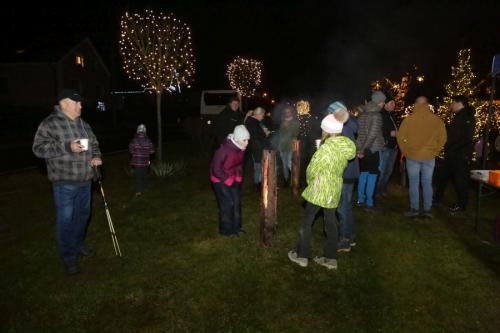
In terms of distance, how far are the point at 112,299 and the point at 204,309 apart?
105cm

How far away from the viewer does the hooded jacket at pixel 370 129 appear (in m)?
6.83

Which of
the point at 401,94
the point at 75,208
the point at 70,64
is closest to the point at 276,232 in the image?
the point at 75,208

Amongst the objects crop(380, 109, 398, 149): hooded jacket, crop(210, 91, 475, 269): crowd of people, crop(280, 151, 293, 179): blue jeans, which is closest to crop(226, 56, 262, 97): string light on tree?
crop(280, 151, 293, 179): blue jeans

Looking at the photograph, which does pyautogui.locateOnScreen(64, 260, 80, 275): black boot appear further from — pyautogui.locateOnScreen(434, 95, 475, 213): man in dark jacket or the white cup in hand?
pyautogui.locateOnScreen(434, 95, 475, 213): man in dark jacket

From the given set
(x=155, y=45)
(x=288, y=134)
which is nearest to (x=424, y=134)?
(x=288, y=134)

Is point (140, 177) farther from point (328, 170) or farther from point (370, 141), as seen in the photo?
point (328, 170)

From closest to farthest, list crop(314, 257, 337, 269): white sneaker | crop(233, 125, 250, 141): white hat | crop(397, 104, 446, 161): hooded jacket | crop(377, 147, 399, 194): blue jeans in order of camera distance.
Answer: crop(314, 257, 337, 269): white sneaker, crop(233, 125, 250, 141): white hat, crop(397, 104, 446, 161): hooded jacket, crop(377, 147, 399, 194): blue jeans

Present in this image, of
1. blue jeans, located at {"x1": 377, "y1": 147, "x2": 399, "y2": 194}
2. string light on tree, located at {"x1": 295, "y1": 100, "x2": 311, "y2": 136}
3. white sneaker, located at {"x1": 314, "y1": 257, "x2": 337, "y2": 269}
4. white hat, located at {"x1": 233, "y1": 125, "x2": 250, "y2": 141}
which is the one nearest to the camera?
white sneaker, located at {"x1": 314, "y1": 257, "x2": 337, "y2": 269}

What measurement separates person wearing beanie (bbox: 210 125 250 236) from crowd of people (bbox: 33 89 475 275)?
0.05ft

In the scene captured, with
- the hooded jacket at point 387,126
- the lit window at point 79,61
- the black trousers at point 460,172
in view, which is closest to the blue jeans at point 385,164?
the hooded jacket at point 387,126

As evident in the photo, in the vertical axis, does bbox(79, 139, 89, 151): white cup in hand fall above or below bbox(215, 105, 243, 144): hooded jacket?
below

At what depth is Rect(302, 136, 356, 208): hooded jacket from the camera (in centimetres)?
453

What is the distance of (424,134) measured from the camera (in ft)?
21.6

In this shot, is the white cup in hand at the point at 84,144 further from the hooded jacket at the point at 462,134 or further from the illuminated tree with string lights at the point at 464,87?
the illuminated tree with string lights at the point at 464,87
